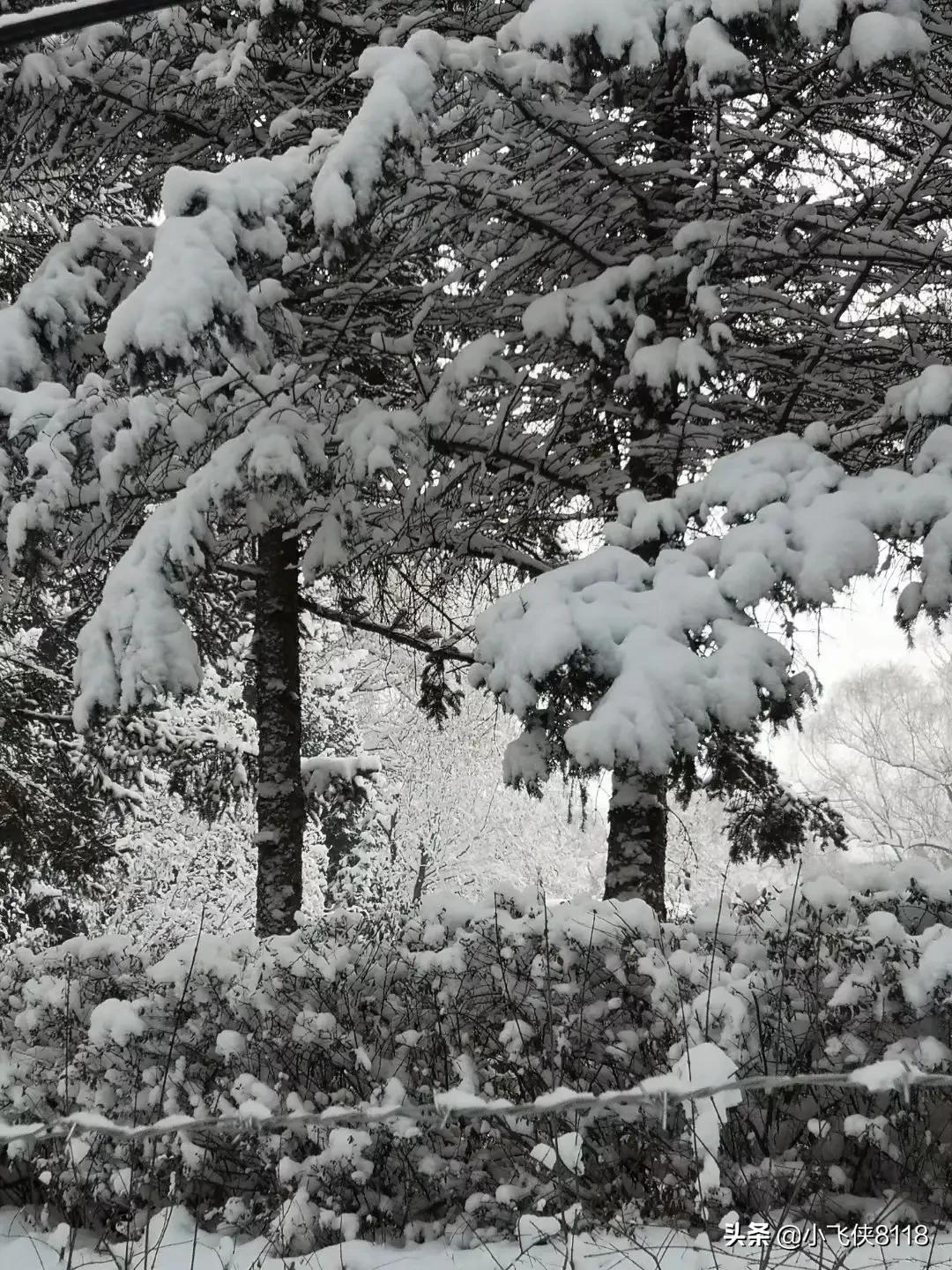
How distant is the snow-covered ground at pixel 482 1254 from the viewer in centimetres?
241

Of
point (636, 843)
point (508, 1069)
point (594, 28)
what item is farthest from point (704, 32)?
point (636, 843)

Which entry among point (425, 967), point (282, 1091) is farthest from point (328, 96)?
point (282, 1091)

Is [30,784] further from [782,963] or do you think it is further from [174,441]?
[782,963]

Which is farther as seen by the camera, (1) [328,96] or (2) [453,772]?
(2) [453,772]

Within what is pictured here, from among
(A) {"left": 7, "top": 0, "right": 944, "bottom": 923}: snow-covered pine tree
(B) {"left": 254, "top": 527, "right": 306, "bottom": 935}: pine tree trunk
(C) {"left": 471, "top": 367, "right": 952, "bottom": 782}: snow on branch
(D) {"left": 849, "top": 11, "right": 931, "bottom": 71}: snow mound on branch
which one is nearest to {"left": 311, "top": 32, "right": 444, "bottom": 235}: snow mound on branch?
(A) {"left": 7, "top": 0, "right": 944, "bottom": 923}: snow-covered pine tree

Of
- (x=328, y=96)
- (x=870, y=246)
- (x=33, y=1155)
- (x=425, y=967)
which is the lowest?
(x=33, y=1155)

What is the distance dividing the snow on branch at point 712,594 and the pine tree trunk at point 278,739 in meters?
3.14

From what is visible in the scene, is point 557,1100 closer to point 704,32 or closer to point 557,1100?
point 557,1100

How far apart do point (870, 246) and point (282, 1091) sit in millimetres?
5023

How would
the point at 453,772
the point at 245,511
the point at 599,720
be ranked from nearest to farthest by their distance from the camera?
the point at 599,720 → the point at 245,511 → the point at 453,772

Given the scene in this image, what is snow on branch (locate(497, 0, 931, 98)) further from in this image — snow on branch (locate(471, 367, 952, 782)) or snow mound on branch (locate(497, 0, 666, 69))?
snow on branch (locate(471, 367, 952, 782))

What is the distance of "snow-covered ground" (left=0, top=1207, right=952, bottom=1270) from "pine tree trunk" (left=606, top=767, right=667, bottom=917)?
3319 mm

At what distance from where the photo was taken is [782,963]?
12.1 feet

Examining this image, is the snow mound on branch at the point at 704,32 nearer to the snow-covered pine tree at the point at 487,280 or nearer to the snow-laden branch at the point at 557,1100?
the snow-covered pine tree at the point at 487,280
